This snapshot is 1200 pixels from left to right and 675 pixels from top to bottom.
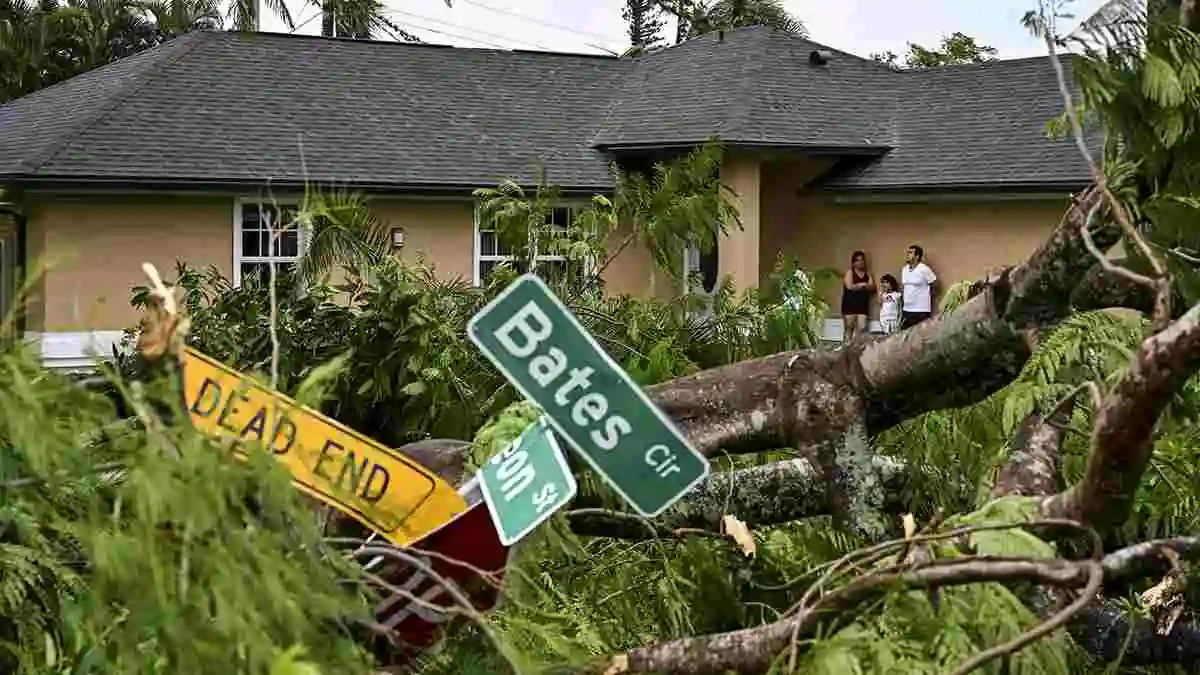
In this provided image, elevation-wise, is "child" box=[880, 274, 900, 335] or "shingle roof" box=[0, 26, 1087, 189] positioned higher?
"shingle roof" box=[0, 26, 1087, 189]

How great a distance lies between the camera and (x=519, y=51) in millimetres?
19375

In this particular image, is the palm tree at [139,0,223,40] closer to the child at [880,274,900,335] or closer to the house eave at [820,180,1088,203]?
the house eave at [820,180,1088,203]

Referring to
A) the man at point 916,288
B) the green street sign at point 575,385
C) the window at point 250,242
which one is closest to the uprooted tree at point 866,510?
the green street sign at point 575,385

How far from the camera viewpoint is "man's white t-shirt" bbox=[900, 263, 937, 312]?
15.1 m

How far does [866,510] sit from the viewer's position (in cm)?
340

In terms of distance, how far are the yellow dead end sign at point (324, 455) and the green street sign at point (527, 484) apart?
0.54 feet

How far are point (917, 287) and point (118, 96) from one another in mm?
8637

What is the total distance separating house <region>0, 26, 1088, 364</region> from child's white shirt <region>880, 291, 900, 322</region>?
109 cm

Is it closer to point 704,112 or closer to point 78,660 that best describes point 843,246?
point 704,112

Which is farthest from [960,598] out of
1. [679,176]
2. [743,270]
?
[743,270]

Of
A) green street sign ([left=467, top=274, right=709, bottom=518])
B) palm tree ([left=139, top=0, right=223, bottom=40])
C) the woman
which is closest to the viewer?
green street sign ([left=467, top=274, right=709, bottom=518])

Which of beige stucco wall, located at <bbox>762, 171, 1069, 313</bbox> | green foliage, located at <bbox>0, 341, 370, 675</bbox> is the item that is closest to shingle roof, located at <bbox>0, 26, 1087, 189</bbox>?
beige stucco wall, located at <bbox>762, 171, 1069, 313</bbox>

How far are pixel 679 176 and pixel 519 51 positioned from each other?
12.1 metres

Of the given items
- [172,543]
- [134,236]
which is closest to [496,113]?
[134,236]
